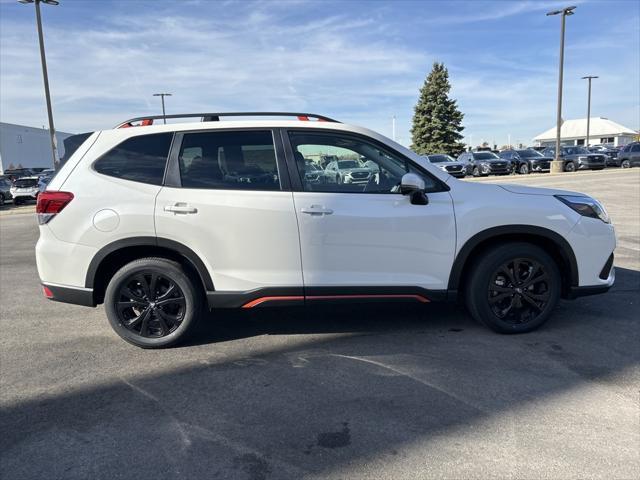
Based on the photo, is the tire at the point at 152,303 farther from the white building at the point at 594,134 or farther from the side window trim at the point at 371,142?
the white building at the point at 594,134

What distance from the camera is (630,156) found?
33.9 m

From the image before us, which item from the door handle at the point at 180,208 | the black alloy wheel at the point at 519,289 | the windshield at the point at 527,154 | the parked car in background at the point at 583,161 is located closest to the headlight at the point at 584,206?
the black alloy wheel at the point at 519,289

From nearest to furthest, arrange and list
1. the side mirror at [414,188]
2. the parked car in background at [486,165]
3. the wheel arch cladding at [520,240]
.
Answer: the side mirror at [414,188]
the wheel arch cladding at [520,240]
the parked car in background at [486,165]

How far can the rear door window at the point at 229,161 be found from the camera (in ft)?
13.4

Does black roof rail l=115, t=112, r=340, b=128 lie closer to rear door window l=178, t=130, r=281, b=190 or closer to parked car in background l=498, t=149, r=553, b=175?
rear door window l=178, t=130, r=281, b=190

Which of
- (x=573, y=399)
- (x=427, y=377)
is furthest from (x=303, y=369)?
(x=573, y=399)

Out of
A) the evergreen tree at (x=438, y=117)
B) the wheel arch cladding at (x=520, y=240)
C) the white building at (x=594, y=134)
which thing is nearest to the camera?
the wheel arch cladding at (x=520, y=240)

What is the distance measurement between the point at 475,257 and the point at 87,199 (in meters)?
3.30

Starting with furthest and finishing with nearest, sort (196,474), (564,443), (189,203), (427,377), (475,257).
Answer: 1. (475,257)
2. (189,203)
3. (427,377)
4. (564,443)
5. (196,474)

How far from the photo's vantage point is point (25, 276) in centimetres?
736

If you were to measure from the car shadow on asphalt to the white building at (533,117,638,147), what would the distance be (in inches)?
3509

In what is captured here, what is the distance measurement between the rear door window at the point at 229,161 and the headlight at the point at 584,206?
99.1 inches

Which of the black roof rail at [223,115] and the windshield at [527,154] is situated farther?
the windshield at [527,154]

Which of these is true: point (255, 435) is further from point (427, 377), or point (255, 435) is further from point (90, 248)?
point (90, 248)
